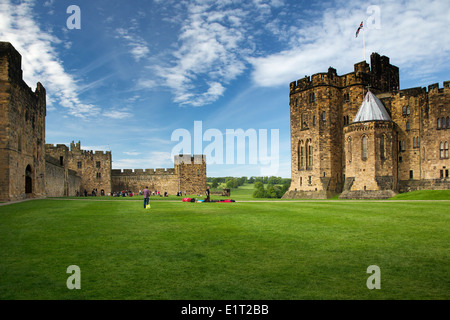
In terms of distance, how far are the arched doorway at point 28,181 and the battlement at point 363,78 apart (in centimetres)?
3652

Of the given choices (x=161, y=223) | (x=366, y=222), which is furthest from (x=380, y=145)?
(x=161, y=223)

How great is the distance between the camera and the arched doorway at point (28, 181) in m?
32.5

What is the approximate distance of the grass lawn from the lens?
18.4ft

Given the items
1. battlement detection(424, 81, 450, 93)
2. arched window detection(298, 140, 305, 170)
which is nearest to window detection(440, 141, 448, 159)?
battlement detection(424, 81, 450, 93)

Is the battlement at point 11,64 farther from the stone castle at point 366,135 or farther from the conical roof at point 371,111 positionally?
the conical roof at point 371,111

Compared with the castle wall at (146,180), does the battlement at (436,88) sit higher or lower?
higher

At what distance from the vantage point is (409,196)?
34.1 m

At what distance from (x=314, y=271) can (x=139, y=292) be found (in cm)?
341

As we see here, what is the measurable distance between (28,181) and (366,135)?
125ft

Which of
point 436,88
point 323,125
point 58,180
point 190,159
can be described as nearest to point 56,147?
point 58,180

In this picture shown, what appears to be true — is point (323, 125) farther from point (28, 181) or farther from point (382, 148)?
point (28, 181)

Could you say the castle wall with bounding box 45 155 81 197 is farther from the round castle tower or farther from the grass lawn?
the round castle tower

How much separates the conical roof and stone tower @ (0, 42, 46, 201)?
37666mm

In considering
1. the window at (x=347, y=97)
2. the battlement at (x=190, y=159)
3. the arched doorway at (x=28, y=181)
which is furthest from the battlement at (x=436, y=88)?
the arched doorway at (x=28, y=181)
